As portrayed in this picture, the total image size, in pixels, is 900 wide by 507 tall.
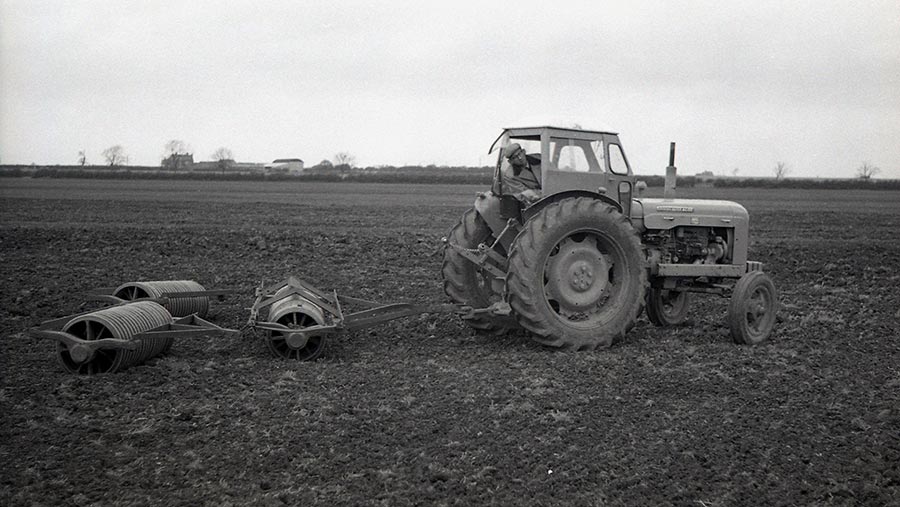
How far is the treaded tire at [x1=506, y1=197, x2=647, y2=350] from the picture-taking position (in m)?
6.81

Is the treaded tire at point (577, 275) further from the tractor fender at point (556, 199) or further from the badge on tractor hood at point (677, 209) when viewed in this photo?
the badge on tractor hood at point (677, 209)

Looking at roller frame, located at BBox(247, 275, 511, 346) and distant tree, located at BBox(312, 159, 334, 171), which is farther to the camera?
distant tree, located at BBox(312, 159, 334, 171)

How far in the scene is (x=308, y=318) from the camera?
22.3 feet

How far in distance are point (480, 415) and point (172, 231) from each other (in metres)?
11.7

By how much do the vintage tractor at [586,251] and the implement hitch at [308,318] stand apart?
1.62 feet

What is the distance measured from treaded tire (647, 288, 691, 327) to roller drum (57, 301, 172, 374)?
5114 millimetres

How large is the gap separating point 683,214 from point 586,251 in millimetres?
1574

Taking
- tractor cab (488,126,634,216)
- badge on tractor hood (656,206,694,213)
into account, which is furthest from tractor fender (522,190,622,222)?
badge on tractor hood (656,206,694,213)

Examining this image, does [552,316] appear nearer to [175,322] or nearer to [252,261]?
[175,322]

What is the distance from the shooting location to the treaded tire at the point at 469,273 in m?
7.86

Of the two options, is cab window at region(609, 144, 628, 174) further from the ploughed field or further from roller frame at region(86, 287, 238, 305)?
roller frame at region(86, 287, 238, 305)

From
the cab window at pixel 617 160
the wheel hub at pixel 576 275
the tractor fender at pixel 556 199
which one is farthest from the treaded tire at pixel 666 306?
the tractor fender at pixel 556 199

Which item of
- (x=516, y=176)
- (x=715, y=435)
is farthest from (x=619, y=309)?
(x=715, y=435)

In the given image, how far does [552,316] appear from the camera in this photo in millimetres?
6941
